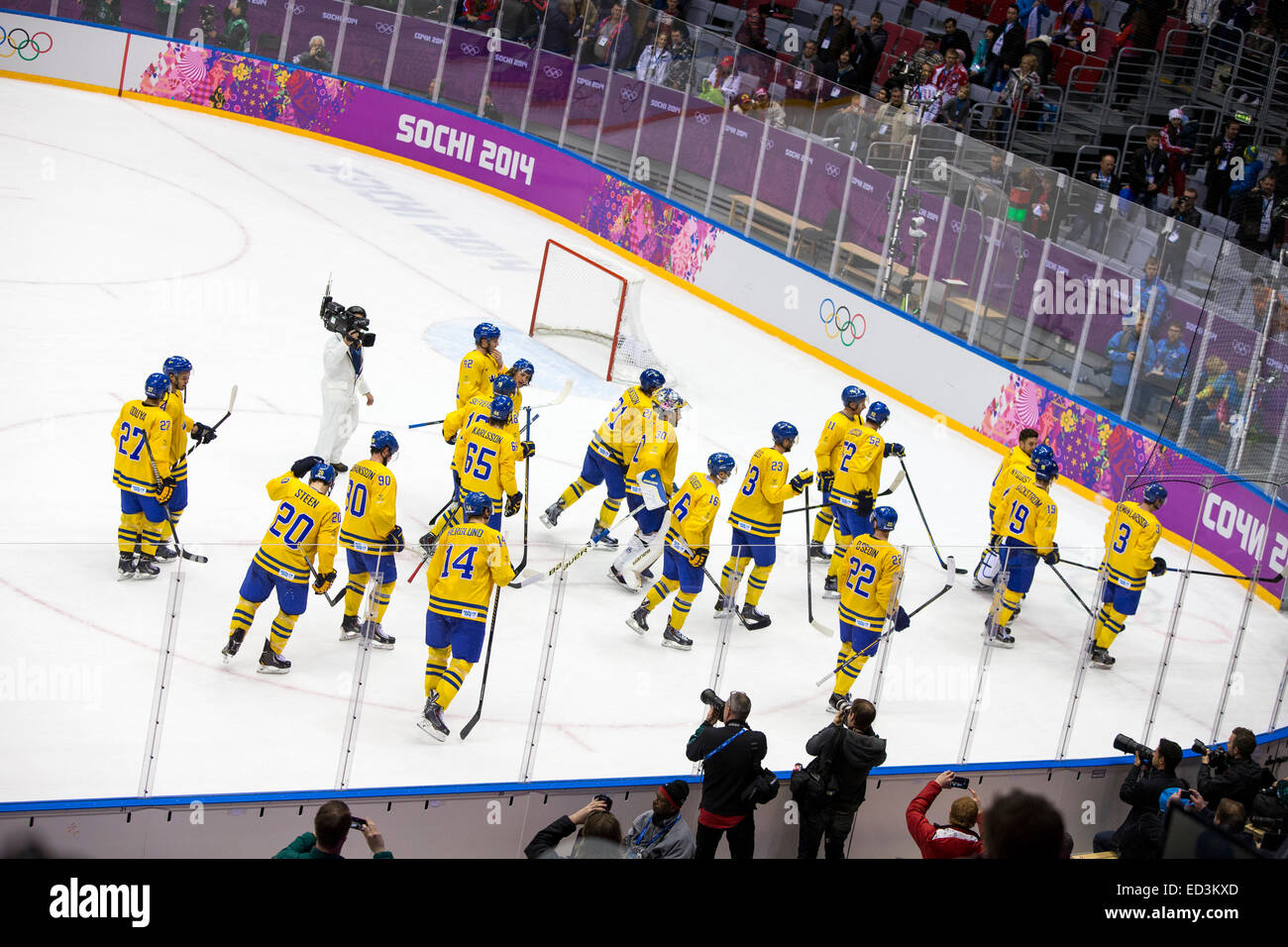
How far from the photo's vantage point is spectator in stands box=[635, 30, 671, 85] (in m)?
20.0

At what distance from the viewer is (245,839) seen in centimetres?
691

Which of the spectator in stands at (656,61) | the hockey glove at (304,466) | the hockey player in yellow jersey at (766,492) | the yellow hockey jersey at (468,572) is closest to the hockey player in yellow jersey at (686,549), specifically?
the hockey player in yellow jersey at (766,492)

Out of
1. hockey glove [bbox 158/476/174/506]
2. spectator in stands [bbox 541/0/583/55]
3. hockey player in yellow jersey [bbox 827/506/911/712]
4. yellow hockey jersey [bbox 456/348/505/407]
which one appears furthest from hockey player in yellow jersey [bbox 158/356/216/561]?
spectator in stands [bbox 541/0/583/55]

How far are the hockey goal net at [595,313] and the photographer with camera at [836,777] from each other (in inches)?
346

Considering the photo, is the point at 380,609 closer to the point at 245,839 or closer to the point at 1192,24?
the point at 245,839

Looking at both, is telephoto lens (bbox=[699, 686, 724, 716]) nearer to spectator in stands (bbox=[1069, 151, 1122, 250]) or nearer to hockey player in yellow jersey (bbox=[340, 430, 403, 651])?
hockey player in yellow jersey (bbox=[340, 430, 403, 651])

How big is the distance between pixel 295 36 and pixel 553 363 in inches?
388

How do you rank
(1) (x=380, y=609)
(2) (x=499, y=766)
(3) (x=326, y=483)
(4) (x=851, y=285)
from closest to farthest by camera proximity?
(1) (x=380, y=609)
(2) (x=499, y=766)
(3) (x=326, y=483)
(4) (x=851, y=285)

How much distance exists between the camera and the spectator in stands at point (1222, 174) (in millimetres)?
17016

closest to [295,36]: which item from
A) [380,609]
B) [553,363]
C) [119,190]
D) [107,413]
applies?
[119,190]

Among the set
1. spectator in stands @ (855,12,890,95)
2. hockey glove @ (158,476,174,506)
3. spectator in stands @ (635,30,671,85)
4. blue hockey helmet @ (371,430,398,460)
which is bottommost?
hockey glove @ (158,476,174,506)

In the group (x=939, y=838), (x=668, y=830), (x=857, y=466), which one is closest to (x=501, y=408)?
(x=857, y=466)

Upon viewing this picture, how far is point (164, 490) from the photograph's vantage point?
9.58m

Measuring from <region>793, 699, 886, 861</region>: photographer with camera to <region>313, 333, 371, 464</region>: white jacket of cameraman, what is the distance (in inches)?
209
